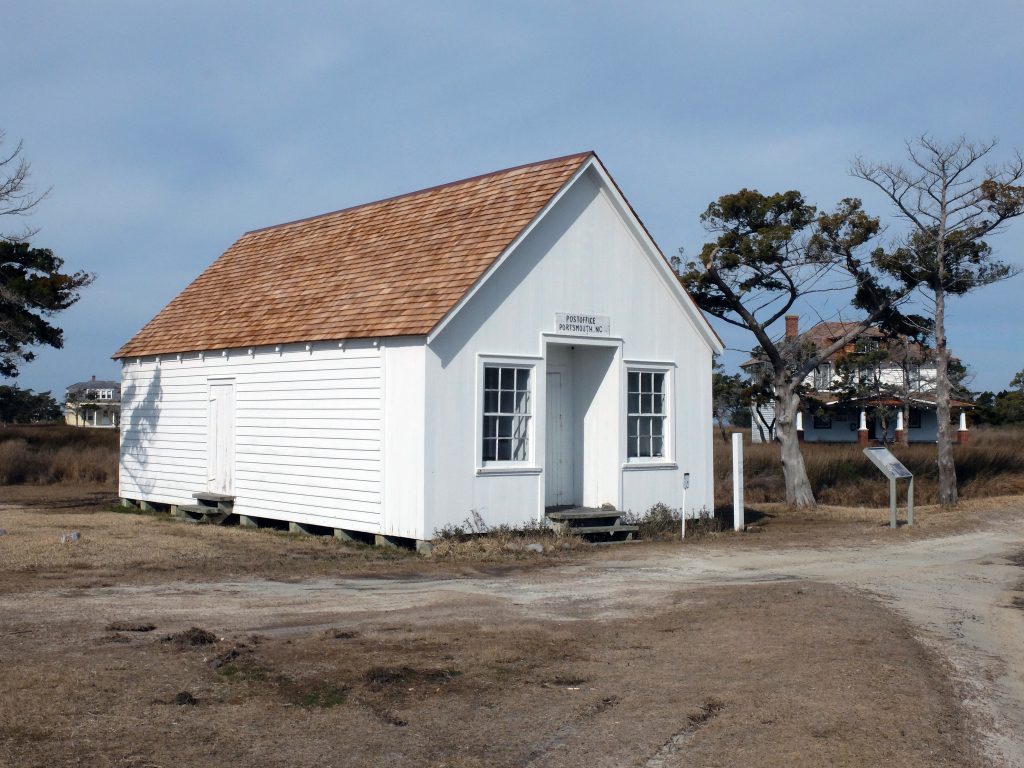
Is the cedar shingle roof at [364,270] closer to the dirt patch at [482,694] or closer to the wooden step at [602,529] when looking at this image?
the wooden step at [602,529]

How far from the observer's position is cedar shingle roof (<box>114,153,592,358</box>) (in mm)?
16594

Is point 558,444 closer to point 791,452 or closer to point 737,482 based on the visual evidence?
point 737,482

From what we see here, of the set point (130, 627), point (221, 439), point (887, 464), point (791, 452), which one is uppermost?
point (221, 439)

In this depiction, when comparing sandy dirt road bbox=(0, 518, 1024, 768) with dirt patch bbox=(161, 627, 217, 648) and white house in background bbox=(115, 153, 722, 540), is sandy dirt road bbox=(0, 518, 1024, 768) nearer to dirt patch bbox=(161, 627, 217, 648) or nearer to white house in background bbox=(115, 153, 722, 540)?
dirt patch bbox=(161, 627, 217, 648)

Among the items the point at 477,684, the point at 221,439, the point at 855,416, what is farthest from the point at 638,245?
the point at 855,416

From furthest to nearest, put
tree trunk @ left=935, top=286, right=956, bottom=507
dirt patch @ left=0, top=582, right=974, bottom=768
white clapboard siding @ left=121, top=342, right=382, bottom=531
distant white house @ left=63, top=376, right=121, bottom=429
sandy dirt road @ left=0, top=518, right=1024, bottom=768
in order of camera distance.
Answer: distant white house @ left=63, top=376, right=121, bottom=429, tree trunk @ left=935, top=286, right=956, bottom=507, white clapboard siding @ left=121, top=342, right=382, bottom=531, sandy dirt road @ left=0, top=518, right=1024, bottom=768, dirt patch @ left=0, top=582, right=974, bottom=768

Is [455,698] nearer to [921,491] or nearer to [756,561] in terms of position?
[756,561]

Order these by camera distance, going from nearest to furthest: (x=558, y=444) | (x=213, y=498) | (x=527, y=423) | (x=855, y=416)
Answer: (x=527, y=423), (x=558, y=444), (x=213, y=498), (x=855, y=416)

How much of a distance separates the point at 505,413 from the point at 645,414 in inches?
115

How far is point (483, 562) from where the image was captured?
15.0 m

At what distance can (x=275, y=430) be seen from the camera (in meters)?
18.7

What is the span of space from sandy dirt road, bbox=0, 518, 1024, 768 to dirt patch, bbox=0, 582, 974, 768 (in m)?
0.27

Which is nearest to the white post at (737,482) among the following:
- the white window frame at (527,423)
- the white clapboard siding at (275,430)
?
the white window frame at (527,423)

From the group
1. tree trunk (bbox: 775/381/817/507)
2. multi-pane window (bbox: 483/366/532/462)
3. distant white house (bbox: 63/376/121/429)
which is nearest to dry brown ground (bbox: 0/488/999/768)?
multi-pane window (bbox: 483/366/532/462)
